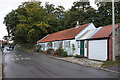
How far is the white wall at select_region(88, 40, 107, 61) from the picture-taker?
16169 millimetres

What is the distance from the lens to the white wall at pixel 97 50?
16.2 metres

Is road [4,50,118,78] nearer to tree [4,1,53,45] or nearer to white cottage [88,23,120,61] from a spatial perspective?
white cottage [88,23,120,61]

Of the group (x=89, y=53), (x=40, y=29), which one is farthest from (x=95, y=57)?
(x=40, y=29)

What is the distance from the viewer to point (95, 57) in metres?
17.5

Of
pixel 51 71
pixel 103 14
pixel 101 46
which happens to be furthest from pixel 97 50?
pixel 103 14

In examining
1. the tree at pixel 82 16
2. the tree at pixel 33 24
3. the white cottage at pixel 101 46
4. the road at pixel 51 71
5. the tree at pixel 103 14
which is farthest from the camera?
the tree at pixel 33 24

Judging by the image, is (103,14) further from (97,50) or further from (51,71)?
(51,71)

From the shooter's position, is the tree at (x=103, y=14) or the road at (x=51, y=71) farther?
the tree at (x=103, y=14)

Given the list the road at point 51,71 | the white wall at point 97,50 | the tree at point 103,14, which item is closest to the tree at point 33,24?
the tree at point 103,14

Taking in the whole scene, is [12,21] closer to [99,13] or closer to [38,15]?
[38,15]

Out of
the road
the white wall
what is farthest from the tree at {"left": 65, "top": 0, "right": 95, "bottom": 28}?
the road

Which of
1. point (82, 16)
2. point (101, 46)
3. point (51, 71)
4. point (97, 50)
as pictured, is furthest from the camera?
point (82, 16)

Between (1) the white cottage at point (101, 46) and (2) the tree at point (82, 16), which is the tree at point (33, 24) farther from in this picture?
(1) the white cottage at point (101, 46)

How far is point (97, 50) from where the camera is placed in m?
17.2
